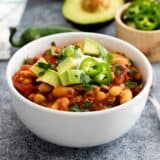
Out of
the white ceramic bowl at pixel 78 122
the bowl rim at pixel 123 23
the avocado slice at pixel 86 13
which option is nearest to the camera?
the white ceramic bowl at pixel 78 122

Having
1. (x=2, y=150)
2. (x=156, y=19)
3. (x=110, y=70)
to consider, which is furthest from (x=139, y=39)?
(x=2, y=150)

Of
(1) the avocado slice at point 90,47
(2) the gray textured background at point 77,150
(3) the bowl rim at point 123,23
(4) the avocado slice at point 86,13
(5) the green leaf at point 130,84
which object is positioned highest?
(1) the avocado slice at point 90,47

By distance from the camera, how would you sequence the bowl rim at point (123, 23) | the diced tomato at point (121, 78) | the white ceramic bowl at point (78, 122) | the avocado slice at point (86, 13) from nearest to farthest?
the white ceramic bowl at point (78, 122)
the diced tomato at point (121, 78)
the bowl rim at point (123, 23)
the avocado slice at point (86, 13)

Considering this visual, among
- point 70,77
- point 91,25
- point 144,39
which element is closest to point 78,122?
point 70,77

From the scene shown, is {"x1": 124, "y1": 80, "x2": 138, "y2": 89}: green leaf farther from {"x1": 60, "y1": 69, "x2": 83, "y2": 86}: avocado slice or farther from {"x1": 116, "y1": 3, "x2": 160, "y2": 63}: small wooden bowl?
{"x1": 116, "y1": 3, "x2": 160, "y2": 63}: small wooden bowl

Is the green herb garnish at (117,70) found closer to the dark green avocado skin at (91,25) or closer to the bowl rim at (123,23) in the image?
the bowl rim at (123,23)

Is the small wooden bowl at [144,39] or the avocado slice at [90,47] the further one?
the small wooden bowl at [144,39]

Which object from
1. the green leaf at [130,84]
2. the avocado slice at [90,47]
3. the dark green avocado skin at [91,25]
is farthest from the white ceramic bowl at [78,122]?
the dark green avocado skin at [91,25]
